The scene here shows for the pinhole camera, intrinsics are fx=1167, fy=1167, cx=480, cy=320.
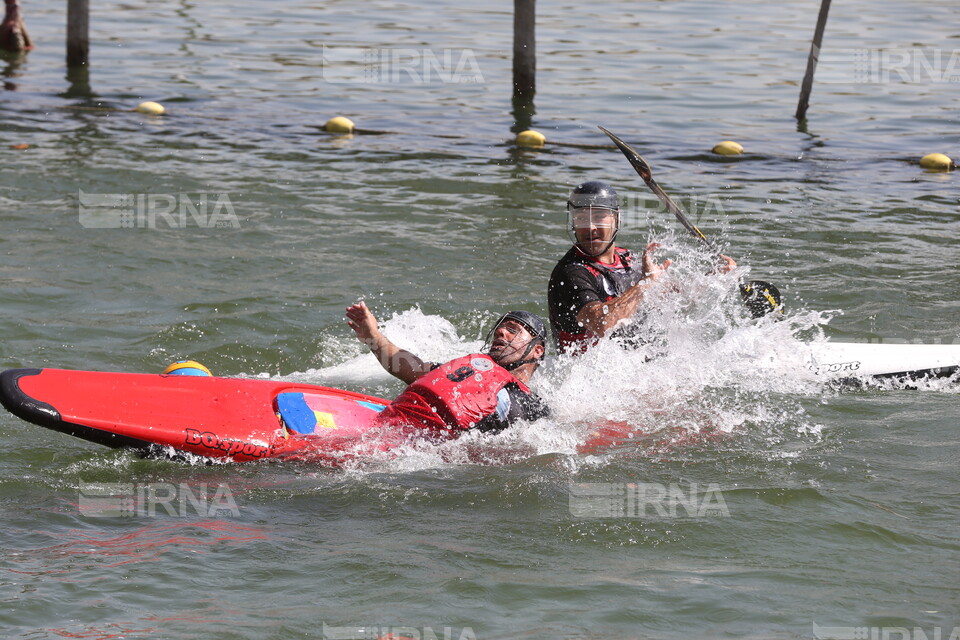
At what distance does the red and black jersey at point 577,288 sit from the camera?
23.2ft

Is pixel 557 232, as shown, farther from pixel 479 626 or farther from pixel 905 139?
pixel 479 626

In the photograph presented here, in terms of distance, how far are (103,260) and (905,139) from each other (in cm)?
1030

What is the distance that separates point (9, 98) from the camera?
16078mm

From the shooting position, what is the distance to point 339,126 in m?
15.3

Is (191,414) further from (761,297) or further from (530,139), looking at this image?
(530,139)

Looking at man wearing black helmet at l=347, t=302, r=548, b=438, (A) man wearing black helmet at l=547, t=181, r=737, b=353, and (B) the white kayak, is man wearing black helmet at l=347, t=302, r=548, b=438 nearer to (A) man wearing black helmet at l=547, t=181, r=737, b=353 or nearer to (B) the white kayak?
(A) man wearing black helmet at l=547, t=181, r=737, b=353

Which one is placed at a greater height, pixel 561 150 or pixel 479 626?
pixel 561 150

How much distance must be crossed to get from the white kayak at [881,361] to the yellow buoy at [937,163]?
6598mm

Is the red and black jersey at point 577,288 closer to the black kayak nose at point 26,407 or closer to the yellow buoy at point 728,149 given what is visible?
the black kayak nose at point 26,407

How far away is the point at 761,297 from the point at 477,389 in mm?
2470

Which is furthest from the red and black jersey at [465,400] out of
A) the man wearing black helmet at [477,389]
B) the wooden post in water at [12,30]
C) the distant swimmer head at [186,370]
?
the wooden post in water at [12,30]

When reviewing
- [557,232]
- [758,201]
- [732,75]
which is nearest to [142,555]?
[557,232]

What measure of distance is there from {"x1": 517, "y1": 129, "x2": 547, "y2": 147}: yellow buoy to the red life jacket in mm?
8851

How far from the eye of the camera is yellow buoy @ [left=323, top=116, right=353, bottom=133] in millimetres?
15273
